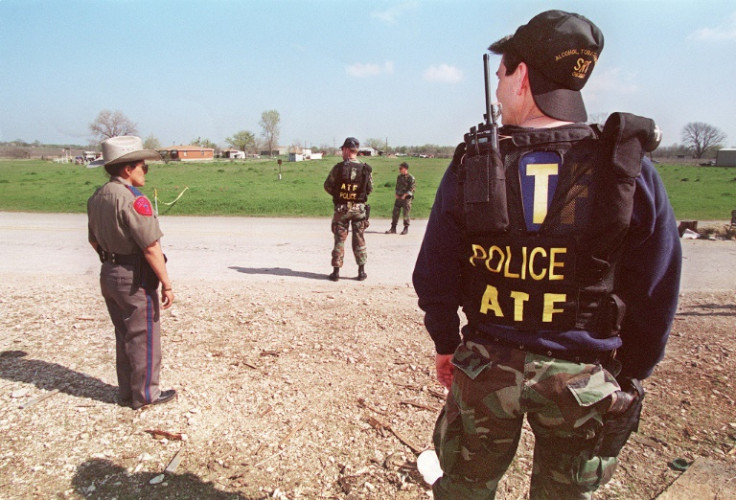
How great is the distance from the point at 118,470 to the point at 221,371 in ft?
4.52

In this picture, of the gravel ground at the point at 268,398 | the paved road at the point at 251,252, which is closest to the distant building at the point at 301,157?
the paved road at the point at 251,252

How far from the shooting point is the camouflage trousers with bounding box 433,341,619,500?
5.90 ft

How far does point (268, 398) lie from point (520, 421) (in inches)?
98.5

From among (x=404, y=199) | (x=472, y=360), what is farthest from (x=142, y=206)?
(x=404, y=199)

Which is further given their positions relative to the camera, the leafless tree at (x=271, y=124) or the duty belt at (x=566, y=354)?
the leafless tree at (x=271, y=124)

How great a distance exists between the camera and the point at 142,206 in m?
3.47

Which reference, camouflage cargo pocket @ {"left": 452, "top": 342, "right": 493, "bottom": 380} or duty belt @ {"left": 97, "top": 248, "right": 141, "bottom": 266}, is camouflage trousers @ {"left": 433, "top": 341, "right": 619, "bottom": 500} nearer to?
camouflage cargo pocket @ {"left": 452, "top": 342, "right": 493, "bottom": 380}

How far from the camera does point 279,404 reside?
12.6 ft

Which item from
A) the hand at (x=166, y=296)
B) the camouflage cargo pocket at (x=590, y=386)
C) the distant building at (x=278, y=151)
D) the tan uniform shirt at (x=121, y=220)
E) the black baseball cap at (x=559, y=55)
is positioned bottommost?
the hand at (x=166, y=296)

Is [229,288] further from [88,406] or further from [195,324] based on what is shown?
[88,406]

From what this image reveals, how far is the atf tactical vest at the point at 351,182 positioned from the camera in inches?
299

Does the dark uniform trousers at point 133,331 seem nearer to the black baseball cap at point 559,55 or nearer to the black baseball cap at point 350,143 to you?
the black baseball cap at point 559,55

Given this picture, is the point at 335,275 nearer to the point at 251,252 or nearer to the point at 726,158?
the point at 251,252

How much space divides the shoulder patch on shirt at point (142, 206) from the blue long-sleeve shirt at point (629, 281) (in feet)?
7.52
